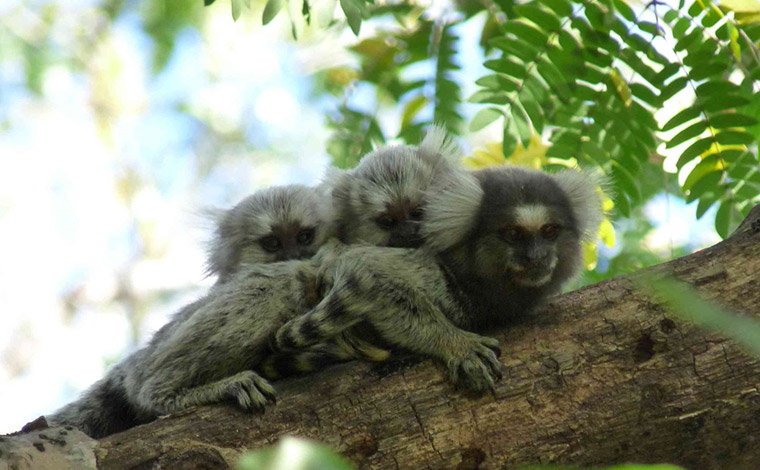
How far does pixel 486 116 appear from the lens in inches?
215

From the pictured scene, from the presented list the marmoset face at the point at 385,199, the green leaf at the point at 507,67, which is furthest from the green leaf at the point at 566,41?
the marmoset face at the point at 385,199

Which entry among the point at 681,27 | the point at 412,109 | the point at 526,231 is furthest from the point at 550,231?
the point at 412,109

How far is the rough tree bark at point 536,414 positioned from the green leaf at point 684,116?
1.29 m

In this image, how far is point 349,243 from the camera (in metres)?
5.64

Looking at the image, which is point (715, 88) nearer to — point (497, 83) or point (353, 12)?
point (497, 83)

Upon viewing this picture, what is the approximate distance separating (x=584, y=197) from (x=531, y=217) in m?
0.63

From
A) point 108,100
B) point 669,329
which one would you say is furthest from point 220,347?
point 108,100

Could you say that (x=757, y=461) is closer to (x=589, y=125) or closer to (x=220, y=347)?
(x=589, y=125)

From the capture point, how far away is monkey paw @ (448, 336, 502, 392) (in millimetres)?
4105

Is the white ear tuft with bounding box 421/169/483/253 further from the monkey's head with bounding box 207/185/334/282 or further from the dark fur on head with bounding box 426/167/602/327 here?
the monkey's head with bounding box 207/185/334/282

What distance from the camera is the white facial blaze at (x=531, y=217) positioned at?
4.70 metres

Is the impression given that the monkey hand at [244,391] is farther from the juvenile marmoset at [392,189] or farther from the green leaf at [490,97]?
the green leaf at [490,97]

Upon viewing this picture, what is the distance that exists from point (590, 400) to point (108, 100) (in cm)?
1545

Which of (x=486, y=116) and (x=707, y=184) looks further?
(x=486, y=116)
